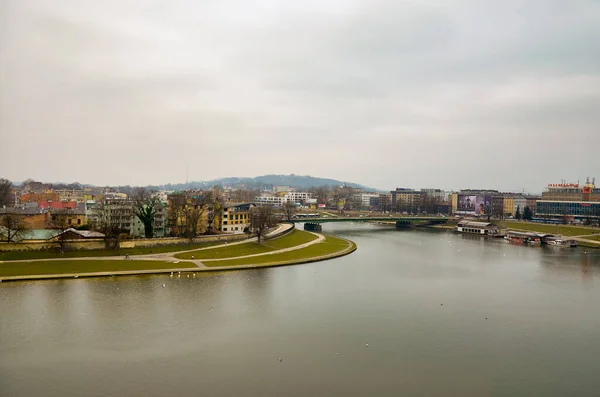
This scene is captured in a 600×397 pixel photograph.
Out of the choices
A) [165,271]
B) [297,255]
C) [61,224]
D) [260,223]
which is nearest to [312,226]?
[260,223]

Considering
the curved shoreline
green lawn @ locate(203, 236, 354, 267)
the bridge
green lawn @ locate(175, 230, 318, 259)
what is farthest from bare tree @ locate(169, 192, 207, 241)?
the bridge

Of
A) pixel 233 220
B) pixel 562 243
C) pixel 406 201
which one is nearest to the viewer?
pixel 233 220

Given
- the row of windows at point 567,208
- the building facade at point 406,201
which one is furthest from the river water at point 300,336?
the building facade at point 406,201

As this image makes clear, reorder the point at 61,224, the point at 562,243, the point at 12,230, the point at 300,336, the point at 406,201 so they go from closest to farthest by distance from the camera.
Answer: the point at 300,336
the point at 12,230
the point at 61,224
the point at 562,243
the point at 406,201

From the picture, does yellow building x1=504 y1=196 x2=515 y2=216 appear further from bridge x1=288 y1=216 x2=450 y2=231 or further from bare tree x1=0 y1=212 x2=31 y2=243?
bare tree x1=0 y1=212 x2=31 y2=243

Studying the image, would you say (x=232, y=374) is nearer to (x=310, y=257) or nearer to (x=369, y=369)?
(x=369, y=369)

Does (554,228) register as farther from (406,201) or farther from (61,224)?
(61,224)

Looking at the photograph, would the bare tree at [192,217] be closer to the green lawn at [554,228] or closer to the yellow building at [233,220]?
the yellow building at [233,220]
